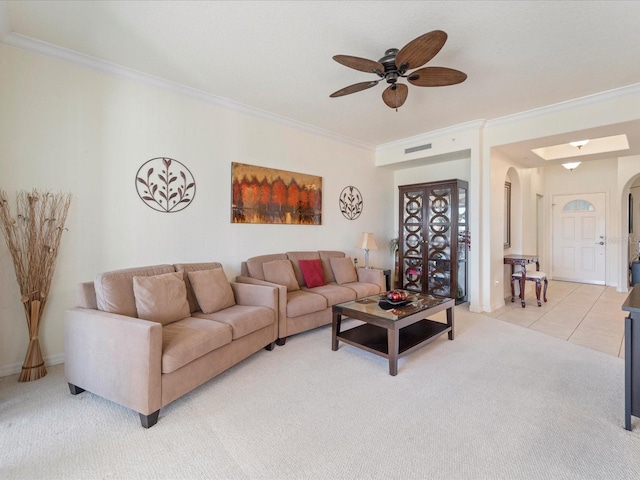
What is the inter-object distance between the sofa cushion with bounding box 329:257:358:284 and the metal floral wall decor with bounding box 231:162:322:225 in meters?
0.74

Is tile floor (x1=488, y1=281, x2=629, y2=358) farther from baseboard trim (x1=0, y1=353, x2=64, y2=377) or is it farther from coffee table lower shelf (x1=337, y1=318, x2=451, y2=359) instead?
baseboard trim (x1=0, y1=353, x2=64, y2=377)

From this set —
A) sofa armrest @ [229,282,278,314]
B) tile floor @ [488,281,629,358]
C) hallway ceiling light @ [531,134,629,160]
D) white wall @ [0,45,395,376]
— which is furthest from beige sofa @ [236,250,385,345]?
hallway ceiling light @ [531,134,629,160]

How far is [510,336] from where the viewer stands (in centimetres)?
350

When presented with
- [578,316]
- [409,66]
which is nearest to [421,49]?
[409,66]

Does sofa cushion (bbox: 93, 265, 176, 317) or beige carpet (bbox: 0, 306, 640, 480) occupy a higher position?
sofa cushion (bbox: 93, 265, 176, 317)

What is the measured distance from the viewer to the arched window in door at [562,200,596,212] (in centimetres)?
671

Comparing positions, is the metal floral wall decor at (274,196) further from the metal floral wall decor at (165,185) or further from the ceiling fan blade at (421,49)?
the ceiling fan blade at (421,49)

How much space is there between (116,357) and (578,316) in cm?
556

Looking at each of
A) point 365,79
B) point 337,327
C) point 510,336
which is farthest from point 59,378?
point 510,336

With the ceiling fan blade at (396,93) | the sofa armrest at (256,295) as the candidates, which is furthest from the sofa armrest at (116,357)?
Result: the ceiling fan blade at (396,93)

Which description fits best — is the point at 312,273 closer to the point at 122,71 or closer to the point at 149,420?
the point at 149,420

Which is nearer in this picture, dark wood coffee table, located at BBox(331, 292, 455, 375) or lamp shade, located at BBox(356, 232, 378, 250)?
dark wood coffee table, located at BBox(331, 292, 455, 375)

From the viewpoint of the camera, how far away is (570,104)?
11.9 feet

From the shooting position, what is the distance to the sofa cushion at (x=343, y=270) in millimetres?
4363
